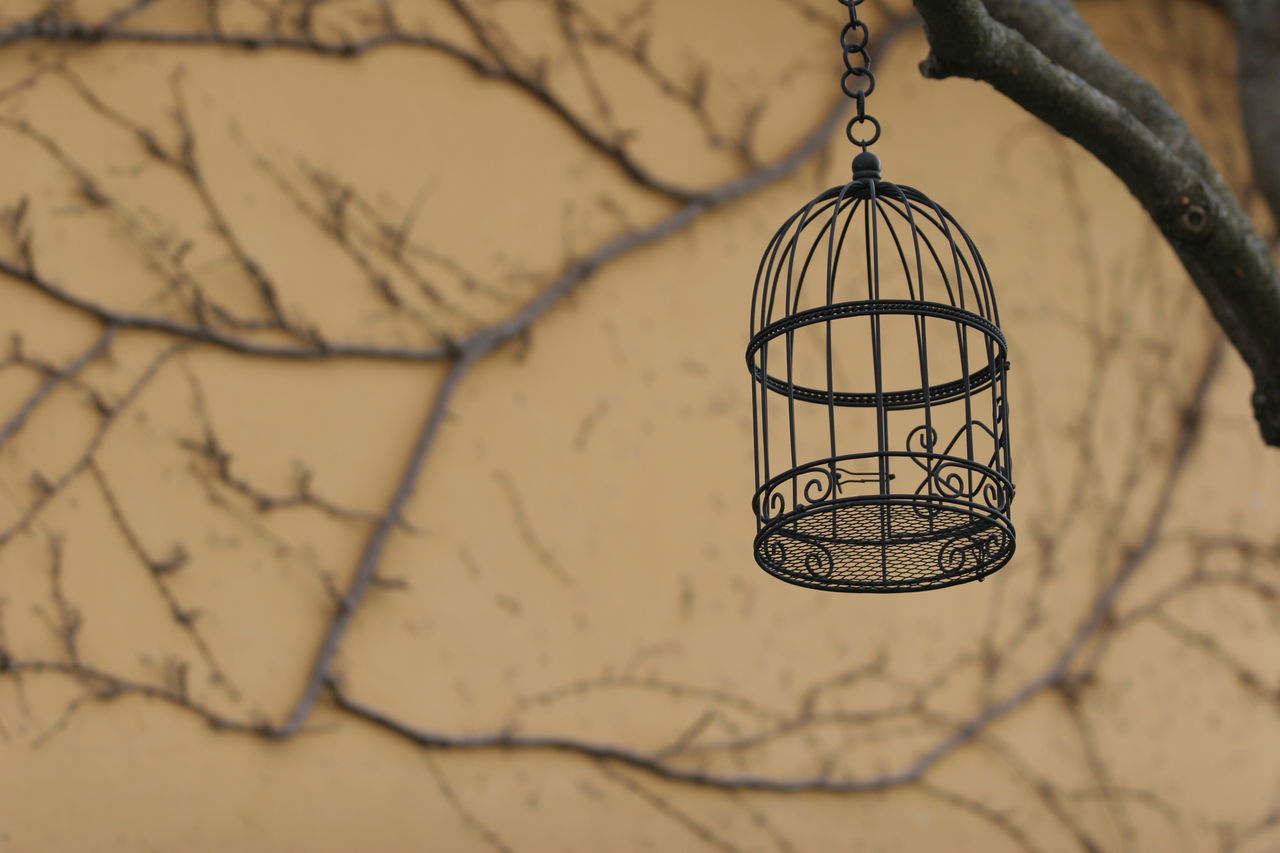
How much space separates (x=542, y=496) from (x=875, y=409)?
2.10ft

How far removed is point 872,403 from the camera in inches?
88.6

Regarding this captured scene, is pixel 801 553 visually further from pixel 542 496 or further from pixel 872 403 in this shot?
pixel 542 496

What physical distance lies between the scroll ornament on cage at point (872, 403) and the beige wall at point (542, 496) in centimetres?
14

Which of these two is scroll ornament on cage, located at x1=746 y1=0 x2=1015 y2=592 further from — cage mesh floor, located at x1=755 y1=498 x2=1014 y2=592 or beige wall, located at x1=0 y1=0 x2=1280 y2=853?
beige wall, located at x1=0 y1=0 x2=1280 y2=853

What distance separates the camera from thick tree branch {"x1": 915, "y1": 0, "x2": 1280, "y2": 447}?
5.86 ft

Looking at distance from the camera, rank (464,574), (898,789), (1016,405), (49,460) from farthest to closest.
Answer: (1016,405) → (898,789) → (464,574) → (49,460)

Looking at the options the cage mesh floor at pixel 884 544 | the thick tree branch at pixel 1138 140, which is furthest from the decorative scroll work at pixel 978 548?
the thick tree branch at pixel 1138 140

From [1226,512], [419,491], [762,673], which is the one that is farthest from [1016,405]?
[419,491]

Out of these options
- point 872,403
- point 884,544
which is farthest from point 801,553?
point 872,403

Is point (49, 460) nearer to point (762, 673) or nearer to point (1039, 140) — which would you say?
point (762, 673)

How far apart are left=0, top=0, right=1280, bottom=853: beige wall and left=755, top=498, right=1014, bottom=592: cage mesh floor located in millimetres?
838

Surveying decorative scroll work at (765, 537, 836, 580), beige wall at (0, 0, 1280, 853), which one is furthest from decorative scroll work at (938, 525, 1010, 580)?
beige wall at (0, 0, 1280, 853)

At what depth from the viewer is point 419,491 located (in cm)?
282

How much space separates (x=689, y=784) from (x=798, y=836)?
0.23 metres
